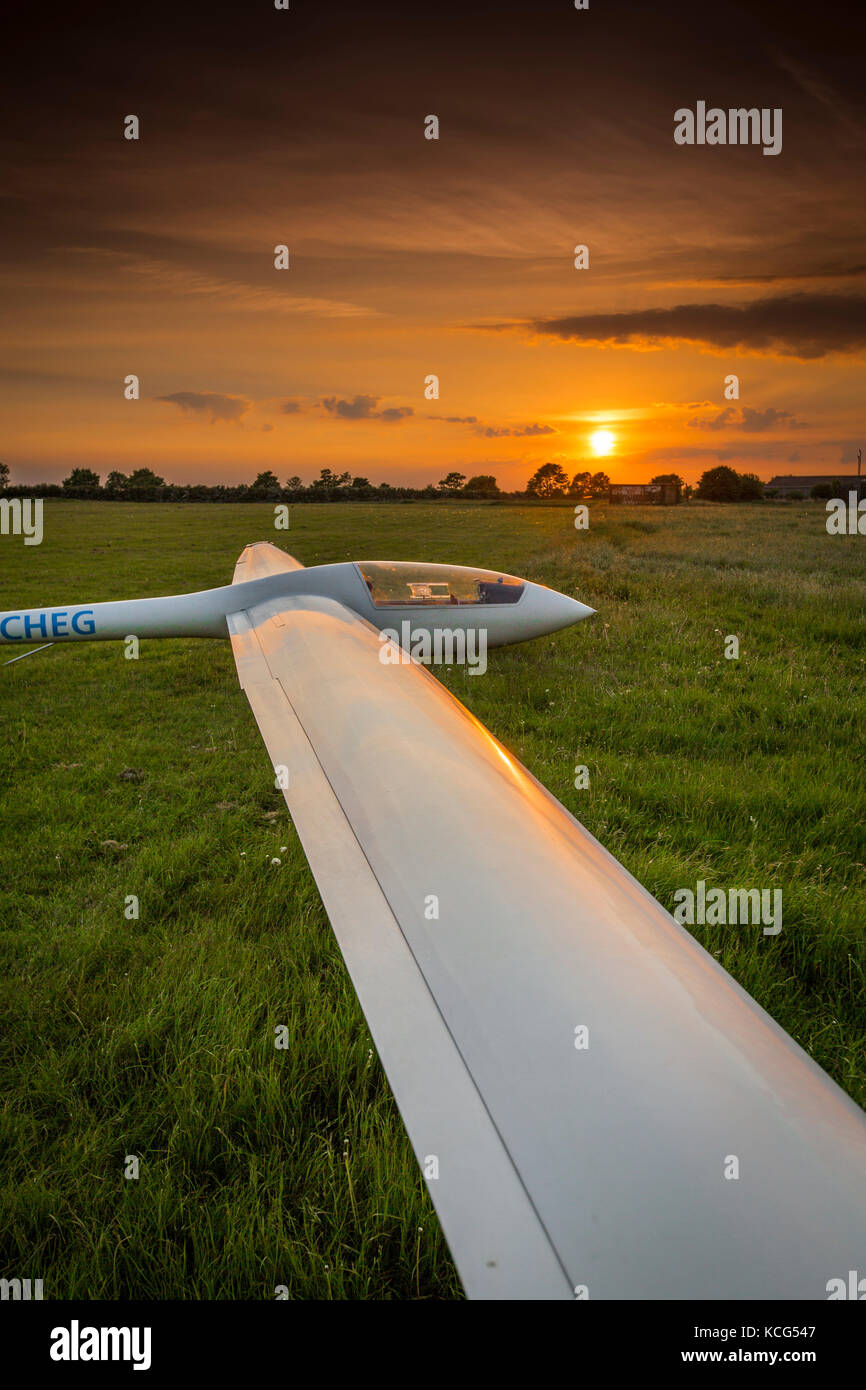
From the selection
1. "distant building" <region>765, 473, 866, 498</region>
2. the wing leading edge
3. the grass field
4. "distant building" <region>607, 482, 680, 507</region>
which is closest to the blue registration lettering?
the grass field

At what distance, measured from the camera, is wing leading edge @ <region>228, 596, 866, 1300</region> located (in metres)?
1.07

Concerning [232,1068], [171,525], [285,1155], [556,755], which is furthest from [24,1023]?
[171,525]

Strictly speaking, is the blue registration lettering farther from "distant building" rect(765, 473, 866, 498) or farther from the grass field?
"distant building" rect(765, 473, 866, 498)

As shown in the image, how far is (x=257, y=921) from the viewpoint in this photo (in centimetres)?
409

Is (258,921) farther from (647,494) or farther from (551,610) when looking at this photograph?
(647,494)

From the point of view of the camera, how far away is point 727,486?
96.1m

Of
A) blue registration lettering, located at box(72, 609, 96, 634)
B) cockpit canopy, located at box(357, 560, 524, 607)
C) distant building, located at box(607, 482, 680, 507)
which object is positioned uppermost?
distant building, located at box(607, 482, 680, 507)

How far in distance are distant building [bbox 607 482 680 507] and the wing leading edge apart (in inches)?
3513

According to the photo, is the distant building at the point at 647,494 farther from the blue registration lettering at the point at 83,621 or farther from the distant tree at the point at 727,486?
the blue registration lettering at the point at 83,621

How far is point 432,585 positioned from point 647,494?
88.9m

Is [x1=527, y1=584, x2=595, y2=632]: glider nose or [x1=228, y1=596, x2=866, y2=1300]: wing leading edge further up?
[x1=527, y1=584, x2=595, y2=632]: glider nose

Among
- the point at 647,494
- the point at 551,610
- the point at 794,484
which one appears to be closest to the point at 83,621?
the point at 551,610
